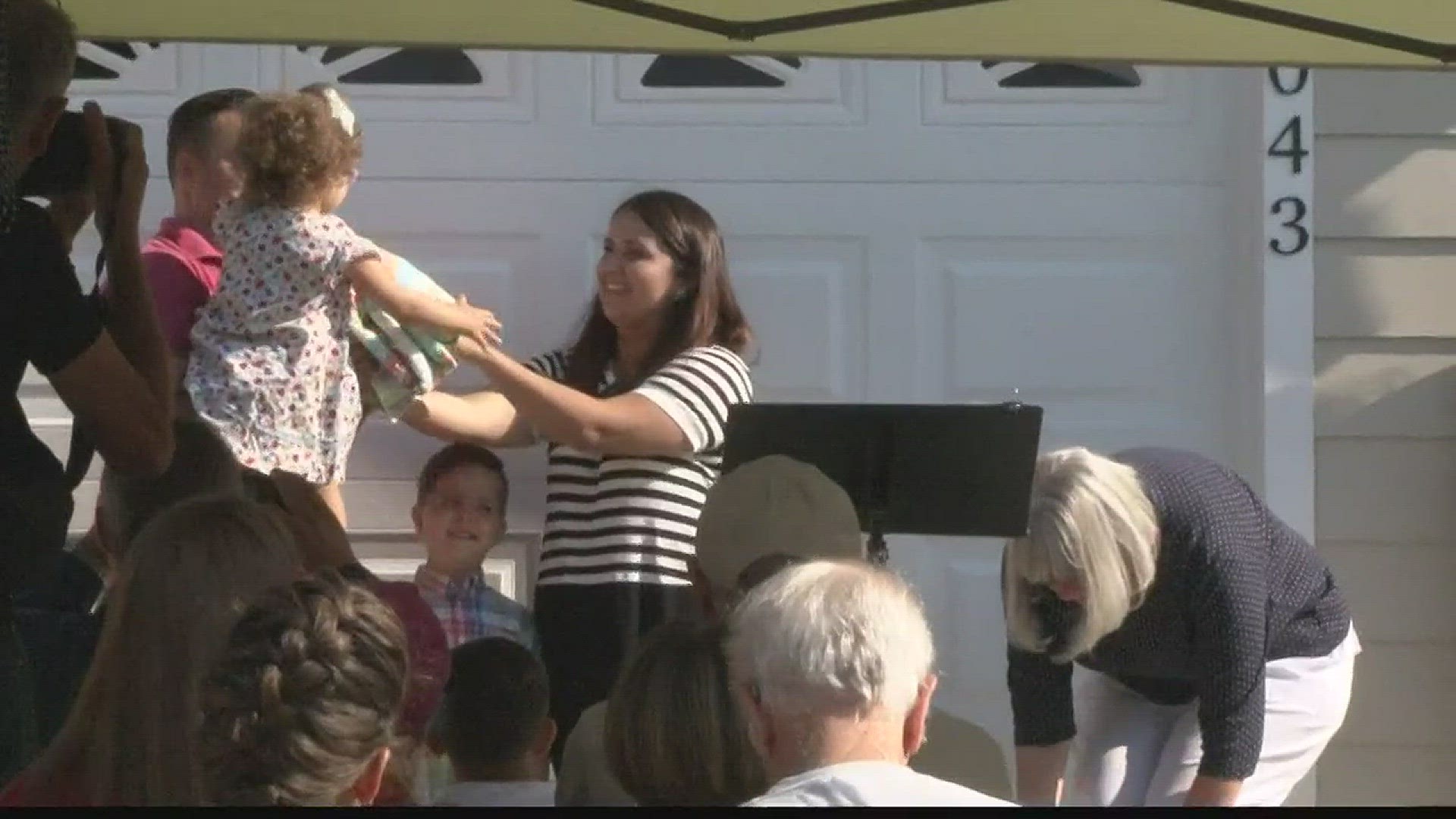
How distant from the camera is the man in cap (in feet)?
11.5

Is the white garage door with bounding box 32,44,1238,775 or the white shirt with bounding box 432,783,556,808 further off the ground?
the white garage door with bounding box 32,44,1238,775

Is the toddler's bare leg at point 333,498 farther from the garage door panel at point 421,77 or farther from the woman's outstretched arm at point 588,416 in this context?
the garage door panel at point 421,77

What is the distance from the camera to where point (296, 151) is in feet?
12.5

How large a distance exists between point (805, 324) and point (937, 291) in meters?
0.29

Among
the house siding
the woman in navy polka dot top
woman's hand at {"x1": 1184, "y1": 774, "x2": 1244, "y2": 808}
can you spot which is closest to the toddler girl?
the woman in navy polka dot top

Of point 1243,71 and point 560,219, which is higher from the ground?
point 1243,71

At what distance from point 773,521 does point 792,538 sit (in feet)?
0.13

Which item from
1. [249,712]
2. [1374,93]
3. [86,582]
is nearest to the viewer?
[249,712]

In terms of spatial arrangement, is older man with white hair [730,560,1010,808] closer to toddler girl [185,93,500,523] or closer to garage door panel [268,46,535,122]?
toddler girl [185,93,500,523]

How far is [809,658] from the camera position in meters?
2.64

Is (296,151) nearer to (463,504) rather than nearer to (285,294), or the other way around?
(285,294)

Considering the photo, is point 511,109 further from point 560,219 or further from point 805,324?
point 805,324

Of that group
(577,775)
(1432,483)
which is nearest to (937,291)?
(1432,483)

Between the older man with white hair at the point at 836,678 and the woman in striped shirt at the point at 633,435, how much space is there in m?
1.31
